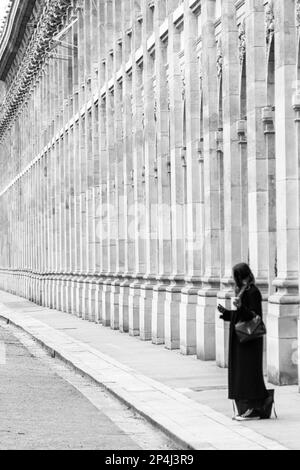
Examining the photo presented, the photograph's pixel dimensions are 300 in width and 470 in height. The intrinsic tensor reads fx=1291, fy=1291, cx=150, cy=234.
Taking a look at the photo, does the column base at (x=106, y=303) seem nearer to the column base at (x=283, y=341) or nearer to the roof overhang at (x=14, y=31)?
the column base at (x=283, y=341)

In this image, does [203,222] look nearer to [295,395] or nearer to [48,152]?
[295,395]

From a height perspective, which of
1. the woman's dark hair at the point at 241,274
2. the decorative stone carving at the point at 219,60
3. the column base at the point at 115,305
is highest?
the decorative stone carving at the point at 219,60

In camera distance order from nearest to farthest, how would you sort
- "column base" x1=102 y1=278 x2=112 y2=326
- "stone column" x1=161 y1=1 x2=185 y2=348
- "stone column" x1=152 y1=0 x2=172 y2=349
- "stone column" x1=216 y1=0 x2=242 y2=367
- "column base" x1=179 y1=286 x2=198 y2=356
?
"stone column" x1=216 y1=0 x2=242 y2=367
"column base" x1=179 y1=286 x2=198 y2=356
"stone column" x1=161 y1=1 x2=185 y2=348
"stone column" x1=152 y1=0 x2=172 y2=349
"column base" x1=102 y1=278 x2=112 y2=326

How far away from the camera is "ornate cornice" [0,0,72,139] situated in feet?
166

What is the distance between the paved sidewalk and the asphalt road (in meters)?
0.22

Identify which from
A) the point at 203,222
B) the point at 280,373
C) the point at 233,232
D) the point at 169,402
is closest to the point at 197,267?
the point at 203,222

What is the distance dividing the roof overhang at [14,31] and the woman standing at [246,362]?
2004 inches

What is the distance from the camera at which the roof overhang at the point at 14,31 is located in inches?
2561

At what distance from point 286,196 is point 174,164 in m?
9.20

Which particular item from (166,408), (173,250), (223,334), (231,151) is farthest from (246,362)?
(173,250)

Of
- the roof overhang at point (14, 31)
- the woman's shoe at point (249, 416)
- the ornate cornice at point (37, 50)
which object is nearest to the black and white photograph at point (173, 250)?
the woman's shoe at point (249, 416)

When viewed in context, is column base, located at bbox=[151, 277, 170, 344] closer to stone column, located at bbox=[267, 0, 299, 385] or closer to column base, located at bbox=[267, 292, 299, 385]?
stone column, located at bbox=[267, 0, 299, 385]

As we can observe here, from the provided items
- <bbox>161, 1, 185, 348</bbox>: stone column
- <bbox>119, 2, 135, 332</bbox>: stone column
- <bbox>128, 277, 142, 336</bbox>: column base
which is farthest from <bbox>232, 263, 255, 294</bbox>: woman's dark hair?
<bbox>119, 2, 135, 332</bbox>: stone column

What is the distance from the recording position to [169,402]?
Result: 15.7 m
